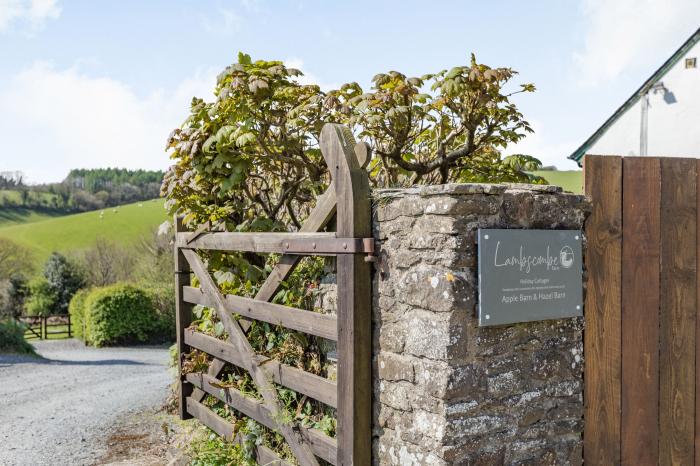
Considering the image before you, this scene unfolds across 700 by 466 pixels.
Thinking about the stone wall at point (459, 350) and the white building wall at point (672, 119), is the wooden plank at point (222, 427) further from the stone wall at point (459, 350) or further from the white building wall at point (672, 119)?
the white building wall at point (672, 119)

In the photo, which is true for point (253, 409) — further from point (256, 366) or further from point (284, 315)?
point (284, 315)

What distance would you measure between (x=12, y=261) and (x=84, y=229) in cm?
Answer: 2057

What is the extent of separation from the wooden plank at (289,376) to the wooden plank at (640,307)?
1.77 m

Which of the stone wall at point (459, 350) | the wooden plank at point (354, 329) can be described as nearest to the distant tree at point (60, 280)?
the wooden plank at point (354, 329)

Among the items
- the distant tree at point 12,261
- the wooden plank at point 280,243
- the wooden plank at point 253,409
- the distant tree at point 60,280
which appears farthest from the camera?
the distant tree at point 12,261

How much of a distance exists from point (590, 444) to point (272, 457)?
225 cm

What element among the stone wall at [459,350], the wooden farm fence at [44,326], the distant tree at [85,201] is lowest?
the wooden farm fence at [44,326]

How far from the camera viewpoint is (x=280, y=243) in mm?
4445

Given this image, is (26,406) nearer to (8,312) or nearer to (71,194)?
(8,312)

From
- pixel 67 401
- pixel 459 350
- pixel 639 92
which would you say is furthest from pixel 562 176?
pixel 459 350

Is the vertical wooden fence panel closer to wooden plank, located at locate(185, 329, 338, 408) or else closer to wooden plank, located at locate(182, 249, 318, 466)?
wooden plank, located at locate(182, 249, 318, 466)

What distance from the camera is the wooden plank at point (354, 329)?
3580mm

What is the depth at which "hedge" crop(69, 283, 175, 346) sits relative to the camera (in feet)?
63.1

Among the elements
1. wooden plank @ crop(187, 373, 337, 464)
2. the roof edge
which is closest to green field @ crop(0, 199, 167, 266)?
the roof edge
